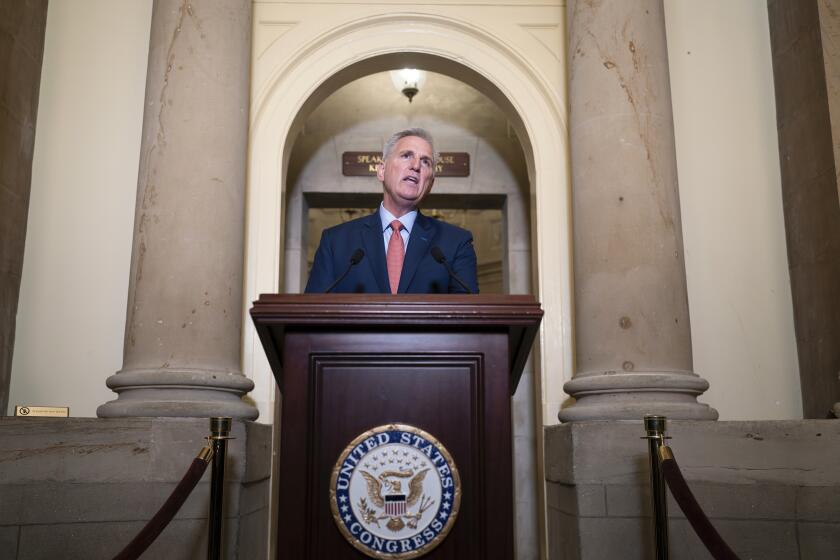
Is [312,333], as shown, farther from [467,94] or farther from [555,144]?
[467,94]

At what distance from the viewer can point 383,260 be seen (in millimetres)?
3354

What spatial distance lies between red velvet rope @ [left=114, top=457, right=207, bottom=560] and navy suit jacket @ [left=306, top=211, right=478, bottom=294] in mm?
866

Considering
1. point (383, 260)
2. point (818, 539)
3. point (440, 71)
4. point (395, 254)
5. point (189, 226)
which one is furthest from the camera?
point (440, 71)

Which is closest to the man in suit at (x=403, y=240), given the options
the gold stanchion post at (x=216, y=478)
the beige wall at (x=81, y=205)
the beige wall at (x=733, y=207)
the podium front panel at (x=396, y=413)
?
the gold stanchion post at (x=216, y=478)

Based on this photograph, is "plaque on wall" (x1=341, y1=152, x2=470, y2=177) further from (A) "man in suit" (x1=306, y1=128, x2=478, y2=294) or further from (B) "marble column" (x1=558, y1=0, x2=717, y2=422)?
(A) "man in suit" (x1=306, y1=128, x2=478, y2=294)

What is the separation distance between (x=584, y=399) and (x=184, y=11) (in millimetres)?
3253

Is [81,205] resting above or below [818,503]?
above

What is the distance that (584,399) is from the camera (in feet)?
15.0

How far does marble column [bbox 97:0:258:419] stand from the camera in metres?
4.37

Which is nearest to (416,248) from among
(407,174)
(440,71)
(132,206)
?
(407,174)

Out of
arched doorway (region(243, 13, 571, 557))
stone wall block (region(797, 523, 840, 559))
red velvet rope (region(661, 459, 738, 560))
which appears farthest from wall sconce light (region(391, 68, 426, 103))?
red velvet rope (region(661, 459, 738, 560))

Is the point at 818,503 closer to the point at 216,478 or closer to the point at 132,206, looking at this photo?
the point at 216,478

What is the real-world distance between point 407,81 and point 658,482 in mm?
5285

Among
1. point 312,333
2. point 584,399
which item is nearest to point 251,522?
point 584,399
